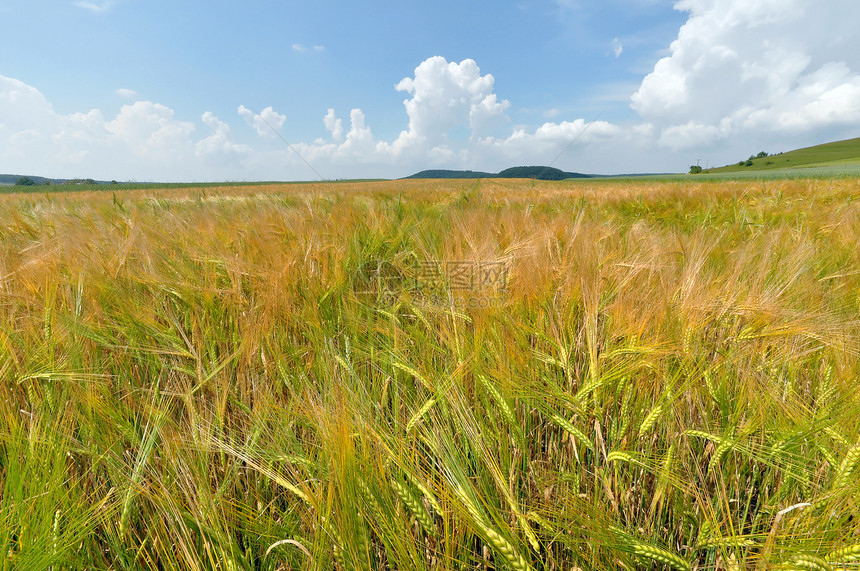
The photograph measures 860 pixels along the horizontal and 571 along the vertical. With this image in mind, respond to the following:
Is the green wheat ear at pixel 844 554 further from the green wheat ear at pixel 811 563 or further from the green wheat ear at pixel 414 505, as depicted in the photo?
the green wheat ear at pixel 414 505

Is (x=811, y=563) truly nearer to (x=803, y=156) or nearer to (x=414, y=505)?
(x=414, y=505)

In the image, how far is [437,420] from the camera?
0.60 m

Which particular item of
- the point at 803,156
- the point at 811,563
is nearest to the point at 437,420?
the point at 811,563

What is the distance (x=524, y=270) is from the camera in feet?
3.22

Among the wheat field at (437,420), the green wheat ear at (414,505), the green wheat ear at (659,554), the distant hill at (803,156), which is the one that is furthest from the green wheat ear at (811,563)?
the distant hill at (803,156)

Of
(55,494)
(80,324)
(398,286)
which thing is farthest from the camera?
(398,286)

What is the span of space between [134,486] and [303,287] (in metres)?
0.70

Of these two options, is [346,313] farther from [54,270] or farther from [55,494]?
[54,270]

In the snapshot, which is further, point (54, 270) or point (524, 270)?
point (54, 270)

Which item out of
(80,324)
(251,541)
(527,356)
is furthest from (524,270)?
(80,324)

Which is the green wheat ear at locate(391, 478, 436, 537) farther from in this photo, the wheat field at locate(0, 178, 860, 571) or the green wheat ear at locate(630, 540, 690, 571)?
the green wheat ear at locate(630, 540, 690, 571)

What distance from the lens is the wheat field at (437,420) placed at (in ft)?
1.52

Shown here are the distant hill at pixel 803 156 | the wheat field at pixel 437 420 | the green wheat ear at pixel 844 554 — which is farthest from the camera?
the distant hill at pixel 803 156

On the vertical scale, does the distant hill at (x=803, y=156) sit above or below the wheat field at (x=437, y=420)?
above
